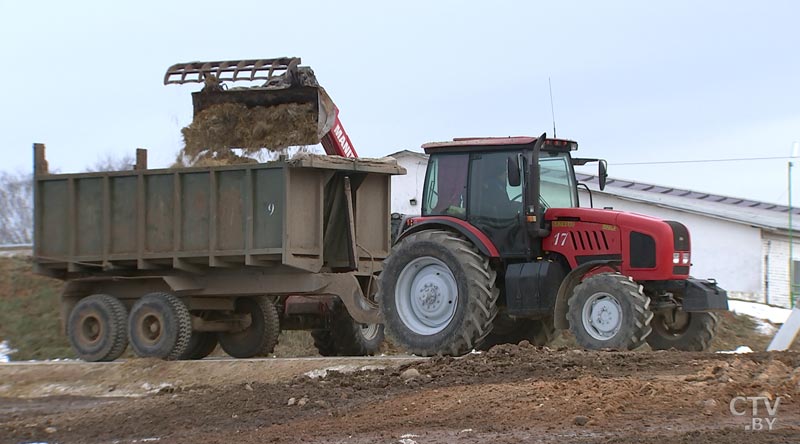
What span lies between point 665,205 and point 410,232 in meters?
21.1

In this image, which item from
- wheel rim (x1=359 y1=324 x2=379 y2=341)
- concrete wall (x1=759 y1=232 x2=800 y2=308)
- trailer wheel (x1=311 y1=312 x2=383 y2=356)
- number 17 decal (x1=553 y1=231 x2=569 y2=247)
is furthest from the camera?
concrete wall (x1=759 y1=232 x2=800 y2=308)

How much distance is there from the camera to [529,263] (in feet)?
43.5

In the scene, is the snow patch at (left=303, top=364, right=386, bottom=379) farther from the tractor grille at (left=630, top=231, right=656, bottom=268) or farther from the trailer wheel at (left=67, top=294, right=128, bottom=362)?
the trailer wheel at (left=67, top=294, right=128, bottom=362)

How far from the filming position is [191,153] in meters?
18.3

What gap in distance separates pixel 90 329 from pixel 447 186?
6678 millimetres

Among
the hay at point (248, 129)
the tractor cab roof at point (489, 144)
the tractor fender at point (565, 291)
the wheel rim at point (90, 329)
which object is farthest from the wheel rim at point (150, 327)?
the tractor fender at point (565, 291)

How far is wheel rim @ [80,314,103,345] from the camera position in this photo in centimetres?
1723

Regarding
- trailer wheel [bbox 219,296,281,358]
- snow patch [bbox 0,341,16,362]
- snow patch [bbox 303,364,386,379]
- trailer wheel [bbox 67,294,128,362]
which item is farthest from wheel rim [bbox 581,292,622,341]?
snow patch [bbox 0,341,16,362]

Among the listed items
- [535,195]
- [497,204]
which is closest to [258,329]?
[497,204]

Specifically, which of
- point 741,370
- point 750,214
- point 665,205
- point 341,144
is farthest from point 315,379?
point 750,214

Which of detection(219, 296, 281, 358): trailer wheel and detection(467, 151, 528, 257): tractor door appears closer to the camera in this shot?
detection(467, 151, 528, 257): tractor door

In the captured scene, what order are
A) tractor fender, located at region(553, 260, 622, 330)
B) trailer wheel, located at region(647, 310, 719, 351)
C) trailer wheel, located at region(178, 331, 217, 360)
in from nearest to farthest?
1. tractor fender, located at region(553, 260, 622, 330)
2. trailer wheel, located at region(647, 310, 719, 351)
3. trailer wheel, located at region(178, 331, 217, 360)
